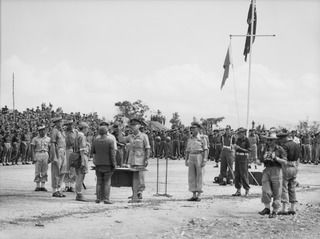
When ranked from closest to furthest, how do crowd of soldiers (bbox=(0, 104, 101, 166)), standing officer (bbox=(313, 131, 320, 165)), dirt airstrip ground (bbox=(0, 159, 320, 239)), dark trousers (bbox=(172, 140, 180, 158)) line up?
dirt airstrip ground (bbox=(0, 159, 320, 239)) → crowd of soldiers (bbox=(0, 104, 101, 166)) → standing officer (bbox=(313, 131, 320, 165)) → dark trousers (bbox=(172, 140, 180, 158))

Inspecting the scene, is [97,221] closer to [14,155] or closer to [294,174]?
[294,174]

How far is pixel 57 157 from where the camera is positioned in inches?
520

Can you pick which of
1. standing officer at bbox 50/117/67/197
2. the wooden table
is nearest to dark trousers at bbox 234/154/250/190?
the wooden table

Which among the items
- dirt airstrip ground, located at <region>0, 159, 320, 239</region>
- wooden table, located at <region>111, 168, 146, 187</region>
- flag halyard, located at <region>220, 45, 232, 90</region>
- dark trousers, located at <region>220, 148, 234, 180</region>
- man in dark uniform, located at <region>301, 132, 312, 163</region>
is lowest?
dirt airstrip ground, located at <region>0, 159, 320, 239</region>

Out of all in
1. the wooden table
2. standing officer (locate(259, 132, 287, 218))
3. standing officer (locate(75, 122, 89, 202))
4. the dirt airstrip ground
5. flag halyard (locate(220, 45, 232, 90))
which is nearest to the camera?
the dirt airstrip ground

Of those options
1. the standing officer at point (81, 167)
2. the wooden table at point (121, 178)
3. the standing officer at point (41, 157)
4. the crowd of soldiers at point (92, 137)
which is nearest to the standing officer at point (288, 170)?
the wooden table at point (121, 178)

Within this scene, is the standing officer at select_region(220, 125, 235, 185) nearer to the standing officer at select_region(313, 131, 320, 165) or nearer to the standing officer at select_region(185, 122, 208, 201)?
the standing officer at select_region(185, 122, 208, 201)

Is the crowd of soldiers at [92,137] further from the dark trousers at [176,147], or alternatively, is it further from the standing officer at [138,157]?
the standing officer at [138,157]

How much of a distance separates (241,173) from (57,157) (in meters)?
4.86

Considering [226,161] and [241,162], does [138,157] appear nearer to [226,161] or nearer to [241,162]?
[241,162]

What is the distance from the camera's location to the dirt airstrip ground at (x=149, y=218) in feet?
29.0

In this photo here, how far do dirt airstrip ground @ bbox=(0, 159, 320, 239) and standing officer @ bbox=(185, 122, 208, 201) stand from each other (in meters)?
0.43

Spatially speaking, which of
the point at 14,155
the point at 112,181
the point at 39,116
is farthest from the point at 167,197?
the point at 39,116

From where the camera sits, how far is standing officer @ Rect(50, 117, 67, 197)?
43.1 ft
